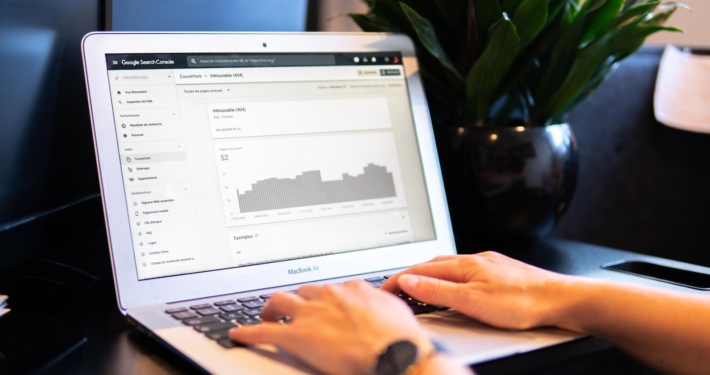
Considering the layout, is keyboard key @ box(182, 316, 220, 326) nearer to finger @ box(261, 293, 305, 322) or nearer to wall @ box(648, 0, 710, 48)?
finger @ box(261, 293, 305, 322)

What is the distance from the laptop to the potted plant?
0.09m

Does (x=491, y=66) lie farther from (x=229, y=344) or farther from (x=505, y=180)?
(x=229, y=344)

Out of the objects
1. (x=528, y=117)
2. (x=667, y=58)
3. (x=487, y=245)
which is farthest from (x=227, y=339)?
(x=667, y=58)

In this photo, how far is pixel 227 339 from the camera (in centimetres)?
50

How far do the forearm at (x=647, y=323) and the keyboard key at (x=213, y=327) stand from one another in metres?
0.29

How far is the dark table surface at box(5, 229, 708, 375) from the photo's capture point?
0.50 m

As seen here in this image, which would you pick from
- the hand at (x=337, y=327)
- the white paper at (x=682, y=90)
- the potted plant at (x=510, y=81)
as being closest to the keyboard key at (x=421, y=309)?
the hand at (x=337, y=327)

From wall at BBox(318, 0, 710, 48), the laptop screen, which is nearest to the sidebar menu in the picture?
the laptop screen

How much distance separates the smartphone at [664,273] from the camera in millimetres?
784

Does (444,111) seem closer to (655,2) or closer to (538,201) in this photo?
(538,201)

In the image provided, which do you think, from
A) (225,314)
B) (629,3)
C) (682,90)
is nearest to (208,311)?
(225,314)

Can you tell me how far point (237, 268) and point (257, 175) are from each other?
103 millimetres

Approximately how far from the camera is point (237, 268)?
0.65 meters

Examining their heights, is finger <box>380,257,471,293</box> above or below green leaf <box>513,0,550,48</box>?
below
